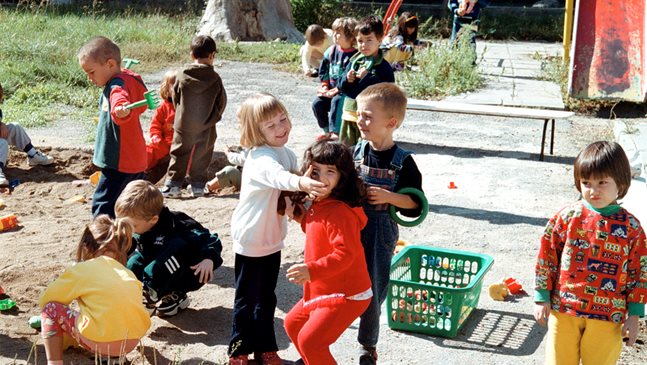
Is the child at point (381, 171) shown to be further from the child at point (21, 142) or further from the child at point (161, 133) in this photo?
the child at point (21, 142)

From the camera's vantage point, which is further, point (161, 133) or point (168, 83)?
point (161, 133)

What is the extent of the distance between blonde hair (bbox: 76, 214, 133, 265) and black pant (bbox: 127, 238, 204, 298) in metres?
0.43

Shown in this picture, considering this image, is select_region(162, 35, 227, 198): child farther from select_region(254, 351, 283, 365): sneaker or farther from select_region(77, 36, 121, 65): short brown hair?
select_region(254, 351, 283, 365): sneaker

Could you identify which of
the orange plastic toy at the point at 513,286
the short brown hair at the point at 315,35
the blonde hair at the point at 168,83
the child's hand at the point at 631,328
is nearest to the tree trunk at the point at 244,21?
the short brown hair at the point at 315,35

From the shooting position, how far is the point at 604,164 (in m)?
4.05

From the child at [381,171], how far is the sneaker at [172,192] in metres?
3.98

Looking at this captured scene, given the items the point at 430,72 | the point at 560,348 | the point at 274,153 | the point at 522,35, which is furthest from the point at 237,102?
the point at 522,35

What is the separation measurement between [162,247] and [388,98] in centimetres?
163

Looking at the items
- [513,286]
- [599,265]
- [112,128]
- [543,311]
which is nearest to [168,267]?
[112,128]

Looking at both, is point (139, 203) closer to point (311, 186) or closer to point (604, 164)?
point (311, 186)

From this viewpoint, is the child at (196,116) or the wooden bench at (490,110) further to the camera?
the wooden bench at (490,110)

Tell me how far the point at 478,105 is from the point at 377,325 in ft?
21.5

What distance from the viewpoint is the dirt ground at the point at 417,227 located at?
5181 mm

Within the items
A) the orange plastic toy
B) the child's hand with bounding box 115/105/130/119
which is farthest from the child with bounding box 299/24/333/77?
the orange plastic toy
